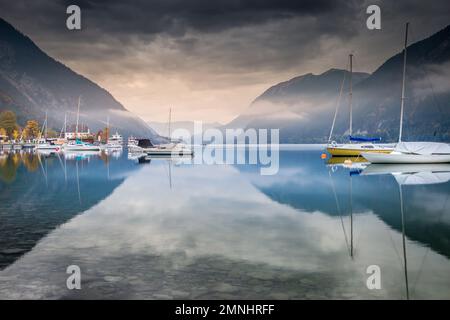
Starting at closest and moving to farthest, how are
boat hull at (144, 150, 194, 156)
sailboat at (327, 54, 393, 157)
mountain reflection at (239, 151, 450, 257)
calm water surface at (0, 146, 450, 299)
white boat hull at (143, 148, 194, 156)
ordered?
calm water surface at (0, 146, 450, 299), mountain reflection at (239, 151, 450, 257), sailboat at (327, 54, 393, 157), white boat hull at (143, 148, 194, 156), boat hull at (144, 150, 194, 156)

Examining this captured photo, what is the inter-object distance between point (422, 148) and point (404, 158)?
3.40 m

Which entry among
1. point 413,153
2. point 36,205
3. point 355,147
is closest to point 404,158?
point 413,153

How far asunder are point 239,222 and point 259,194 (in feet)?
42.4

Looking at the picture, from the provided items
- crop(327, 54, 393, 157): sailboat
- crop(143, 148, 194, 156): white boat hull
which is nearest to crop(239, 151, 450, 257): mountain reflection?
crop(327, 54, 393, 157): sailboat

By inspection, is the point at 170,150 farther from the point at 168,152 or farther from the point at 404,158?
the point at 404,158

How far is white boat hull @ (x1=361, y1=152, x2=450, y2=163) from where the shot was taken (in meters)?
63.8

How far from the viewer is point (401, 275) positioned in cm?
1201

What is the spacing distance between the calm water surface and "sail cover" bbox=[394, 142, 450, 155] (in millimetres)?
33732

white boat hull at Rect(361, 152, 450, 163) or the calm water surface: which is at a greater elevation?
white boat hull at Rect(361, 152, 450, 163)

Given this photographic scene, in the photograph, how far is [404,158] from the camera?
6406cm

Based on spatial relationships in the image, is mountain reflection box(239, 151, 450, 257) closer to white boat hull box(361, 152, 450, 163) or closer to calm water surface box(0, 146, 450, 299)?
calm water surface box(0, 146, 450, 299)
